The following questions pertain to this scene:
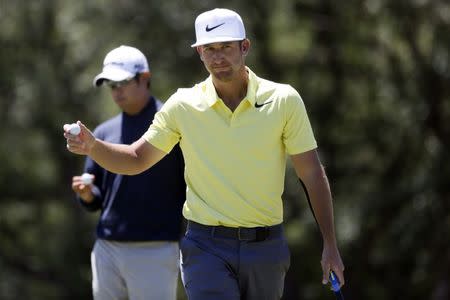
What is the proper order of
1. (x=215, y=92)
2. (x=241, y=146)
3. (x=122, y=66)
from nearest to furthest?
(x=241, y=146)
(x=215, y=92)
(x=122, y=66)

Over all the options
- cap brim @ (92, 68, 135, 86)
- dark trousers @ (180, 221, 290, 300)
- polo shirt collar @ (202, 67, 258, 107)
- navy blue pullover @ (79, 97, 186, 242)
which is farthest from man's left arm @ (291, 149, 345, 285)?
cap brim @ (92, 68, 135, 86)

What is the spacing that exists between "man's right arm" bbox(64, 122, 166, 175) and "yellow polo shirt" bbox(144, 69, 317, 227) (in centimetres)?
21

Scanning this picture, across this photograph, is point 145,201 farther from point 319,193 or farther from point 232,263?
point 319,193

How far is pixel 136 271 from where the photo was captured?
6219mm

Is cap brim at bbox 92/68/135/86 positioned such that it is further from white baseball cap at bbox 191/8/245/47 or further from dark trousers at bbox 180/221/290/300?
dark trousers at bbox 180/221/290/300

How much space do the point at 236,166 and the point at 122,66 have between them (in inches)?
71.3

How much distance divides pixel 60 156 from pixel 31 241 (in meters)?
1.77

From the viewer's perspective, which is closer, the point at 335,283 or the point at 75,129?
the point at 75,129

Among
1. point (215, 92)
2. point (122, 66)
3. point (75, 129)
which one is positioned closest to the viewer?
point (75, 129)

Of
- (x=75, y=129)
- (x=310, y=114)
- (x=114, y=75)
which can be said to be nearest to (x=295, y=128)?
(x=75, y=129)

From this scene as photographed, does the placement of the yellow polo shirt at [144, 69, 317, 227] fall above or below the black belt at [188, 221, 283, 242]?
above

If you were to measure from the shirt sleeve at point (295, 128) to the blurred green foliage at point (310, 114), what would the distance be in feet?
32.2

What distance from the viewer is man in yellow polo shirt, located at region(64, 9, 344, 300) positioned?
15.6 ft

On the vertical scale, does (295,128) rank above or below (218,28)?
below
